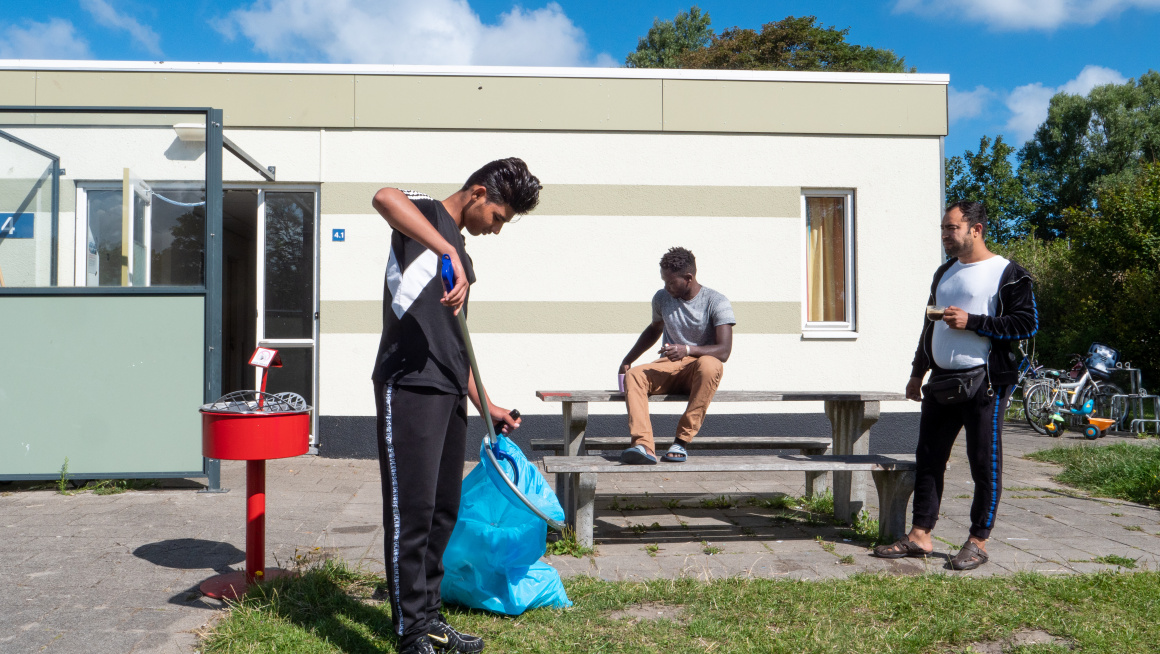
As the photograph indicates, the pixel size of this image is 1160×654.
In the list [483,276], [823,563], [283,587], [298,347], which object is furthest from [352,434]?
[823,563]

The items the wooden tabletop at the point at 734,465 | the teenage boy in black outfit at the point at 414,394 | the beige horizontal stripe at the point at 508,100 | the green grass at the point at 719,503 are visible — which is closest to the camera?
the teenage boy in black outfit at the point at 414,394

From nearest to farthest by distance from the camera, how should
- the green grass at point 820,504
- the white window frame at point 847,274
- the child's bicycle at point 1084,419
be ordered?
the green grass at point 820,504
the white window frame at point 847,274
the child's bicycle at point 1084,419

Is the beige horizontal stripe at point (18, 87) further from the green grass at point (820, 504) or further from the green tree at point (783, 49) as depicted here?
the green tree at point (783, 49)

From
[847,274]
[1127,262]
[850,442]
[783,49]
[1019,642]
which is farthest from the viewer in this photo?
[783,49]

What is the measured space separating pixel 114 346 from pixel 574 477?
12.2ft

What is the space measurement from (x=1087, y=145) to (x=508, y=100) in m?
35.9

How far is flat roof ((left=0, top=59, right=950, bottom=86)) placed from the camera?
25.1 ft

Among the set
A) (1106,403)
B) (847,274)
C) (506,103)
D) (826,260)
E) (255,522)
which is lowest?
(1106,403)

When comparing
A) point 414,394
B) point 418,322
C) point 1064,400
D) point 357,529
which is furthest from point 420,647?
point 1064,400

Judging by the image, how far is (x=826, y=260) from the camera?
8375 millimetres

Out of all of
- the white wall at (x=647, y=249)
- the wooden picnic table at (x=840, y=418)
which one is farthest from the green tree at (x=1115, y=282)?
the wooden picnic table at (x=840, y=418)

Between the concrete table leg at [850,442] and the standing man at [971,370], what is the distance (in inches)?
32.4

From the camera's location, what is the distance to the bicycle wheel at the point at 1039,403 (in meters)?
12.0

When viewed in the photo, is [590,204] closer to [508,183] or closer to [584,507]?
[584,507]
